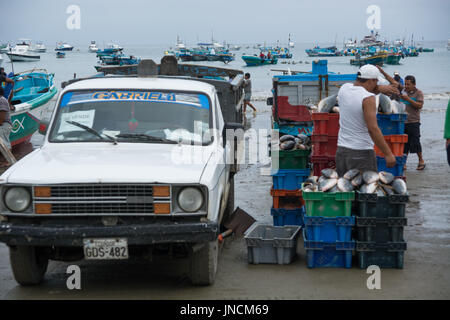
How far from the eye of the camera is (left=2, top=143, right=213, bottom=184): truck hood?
16.9ft

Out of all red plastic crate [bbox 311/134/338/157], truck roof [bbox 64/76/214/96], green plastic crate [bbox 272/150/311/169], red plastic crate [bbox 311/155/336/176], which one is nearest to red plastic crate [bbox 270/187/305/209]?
green plastic crate [bbox 272/150/311/169]

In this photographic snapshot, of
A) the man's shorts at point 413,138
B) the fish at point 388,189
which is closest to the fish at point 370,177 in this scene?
the fish at point 388,189

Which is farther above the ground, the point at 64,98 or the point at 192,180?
the point at 64,98

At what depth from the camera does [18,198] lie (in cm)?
525

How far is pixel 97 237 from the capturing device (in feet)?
16.9

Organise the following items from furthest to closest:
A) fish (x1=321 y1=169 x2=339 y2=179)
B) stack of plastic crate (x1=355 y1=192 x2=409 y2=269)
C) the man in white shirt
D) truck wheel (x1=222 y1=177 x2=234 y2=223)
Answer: truck wheel (x1=222 y1=177 x2=234 y2=223) → fish (x1=321 y1=169 x2=339 y2=179) → the man in white shirt → stack of plastic crate (x1=355 y1=192 x2=409 y2=269)

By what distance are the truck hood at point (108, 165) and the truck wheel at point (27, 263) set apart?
739mm

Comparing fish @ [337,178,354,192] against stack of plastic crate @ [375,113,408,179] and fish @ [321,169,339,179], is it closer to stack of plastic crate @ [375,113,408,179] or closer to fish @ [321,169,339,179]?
fish @ [321,169,339,179]

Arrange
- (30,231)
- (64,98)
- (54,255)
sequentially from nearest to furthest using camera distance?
1. (30,231)
2. (54,255)
3. (64,98)

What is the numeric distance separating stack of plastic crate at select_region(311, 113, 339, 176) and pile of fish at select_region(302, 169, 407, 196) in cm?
69

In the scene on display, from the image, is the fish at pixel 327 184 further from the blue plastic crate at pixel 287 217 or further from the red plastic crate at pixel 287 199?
the blue plastic crate at pixel 287 217
